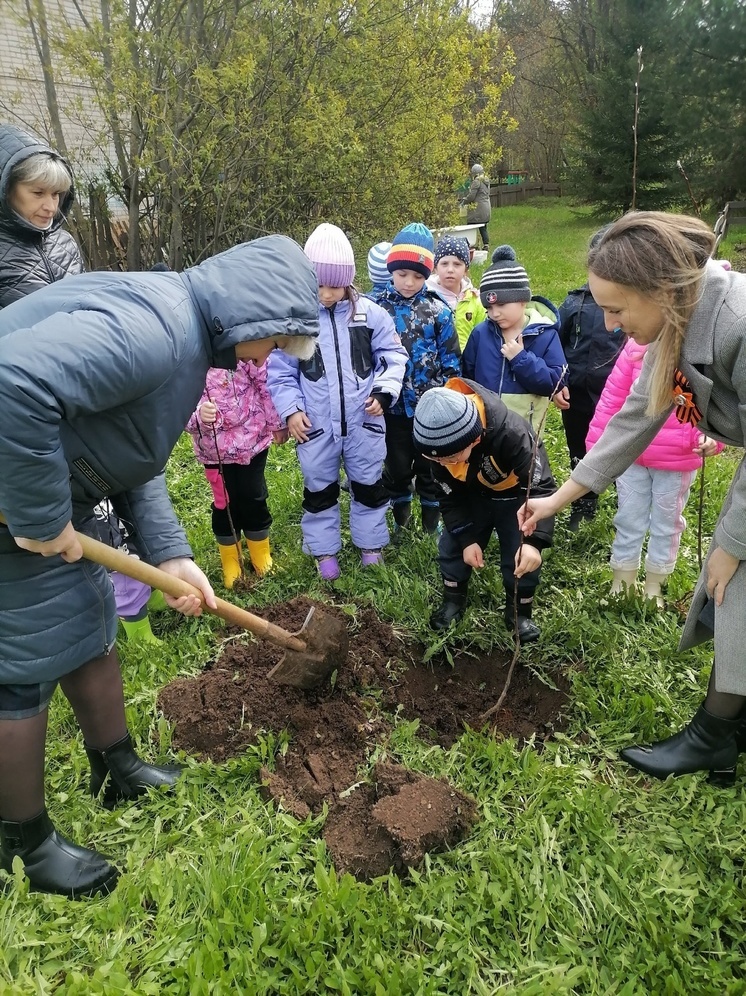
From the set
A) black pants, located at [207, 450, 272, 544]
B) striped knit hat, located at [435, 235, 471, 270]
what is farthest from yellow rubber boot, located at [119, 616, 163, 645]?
striped knit hat, located at [435, 235, 471, 270]

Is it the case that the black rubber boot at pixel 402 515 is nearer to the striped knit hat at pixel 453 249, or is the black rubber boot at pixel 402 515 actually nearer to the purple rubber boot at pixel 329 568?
the purple rubber boot at pixel 329 568

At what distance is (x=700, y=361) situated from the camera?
78.0 inches

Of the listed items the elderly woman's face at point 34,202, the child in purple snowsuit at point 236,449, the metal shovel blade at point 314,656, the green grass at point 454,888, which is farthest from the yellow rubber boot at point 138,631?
the elderly woman's face at point 34,202

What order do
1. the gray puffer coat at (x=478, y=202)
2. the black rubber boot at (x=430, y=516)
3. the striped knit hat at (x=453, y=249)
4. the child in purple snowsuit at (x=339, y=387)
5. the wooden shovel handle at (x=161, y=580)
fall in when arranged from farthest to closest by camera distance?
the gray puffer coat at (x=478, y=202)
the striped knit hat at (x=453, y=249)
the black rubber boot at (x=430, y=516)
the child in purple snowsuit at (x=339, y=387)
the wooden shovel handle at (x=161, y=580)

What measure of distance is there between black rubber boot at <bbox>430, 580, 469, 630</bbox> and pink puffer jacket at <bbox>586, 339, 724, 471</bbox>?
102 centimetres

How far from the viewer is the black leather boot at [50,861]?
2.09m

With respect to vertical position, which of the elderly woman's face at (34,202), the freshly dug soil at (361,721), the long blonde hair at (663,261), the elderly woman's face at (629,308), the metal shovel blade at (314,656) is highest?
the elderly woman's face at (34,202)

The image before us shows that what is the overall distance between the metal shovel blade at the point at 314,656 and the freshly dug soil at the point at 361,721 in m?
0.09

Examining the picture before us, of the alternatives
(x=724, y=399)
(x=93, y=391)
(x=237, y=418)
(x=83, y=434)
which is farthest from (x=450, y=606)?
(x=93, y=391)

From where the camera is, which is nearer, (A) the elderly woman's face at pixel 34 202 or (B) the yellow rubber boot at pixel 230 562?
(A) the elderly woman's face at pixel 34 202

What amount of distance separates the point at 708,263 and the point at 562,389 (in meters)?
1.96

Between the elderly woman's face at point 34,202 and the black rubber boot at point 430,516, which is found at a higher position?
the elderly woman's face at point 34,202

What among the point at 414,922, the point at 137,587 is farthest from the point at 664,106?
the point at 414,922

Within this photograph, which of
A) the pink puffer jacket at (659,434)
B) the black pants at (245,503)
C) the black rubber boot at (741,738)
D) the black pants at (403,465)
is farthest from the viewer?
the black pants at (403,465)
